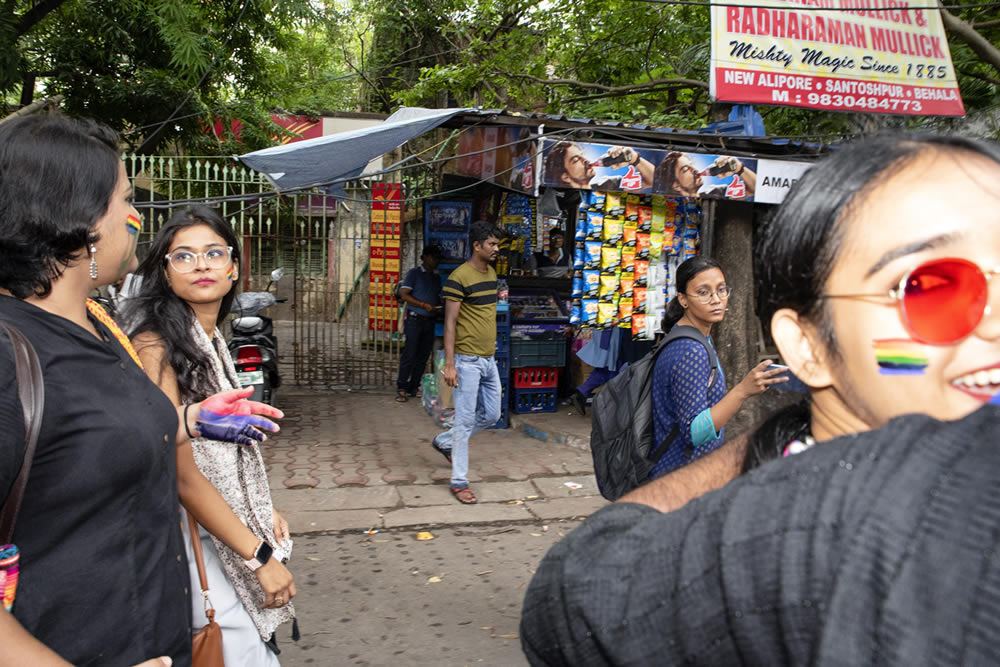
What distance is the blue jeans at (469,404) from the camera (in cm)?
548

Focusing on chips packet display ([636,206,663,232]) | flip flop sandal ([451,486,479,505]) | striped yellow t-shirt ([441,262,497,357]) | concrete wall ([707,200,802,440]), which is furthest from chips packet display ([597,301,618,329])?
flip flop sandal ([451,486,479,505])

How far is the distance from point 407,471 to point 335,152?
264 cm

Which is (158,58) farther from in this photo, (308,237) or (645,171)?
(645,171)

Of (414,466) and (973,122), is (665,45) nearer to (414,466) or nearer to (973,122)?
(973,122)

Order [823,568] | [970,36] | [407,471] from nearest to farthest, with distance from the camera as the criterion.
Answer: [823,568] < [407,471] < [970,36]

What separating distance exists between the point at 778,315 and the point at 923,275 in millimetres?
191

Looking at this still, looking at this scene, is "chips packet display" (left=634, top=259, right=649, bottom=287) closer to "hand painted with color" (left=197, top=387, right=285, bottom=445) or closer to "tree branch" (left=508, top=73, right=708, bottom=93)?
"tree branch" (left=508, top=73, right=708, bottom=93)

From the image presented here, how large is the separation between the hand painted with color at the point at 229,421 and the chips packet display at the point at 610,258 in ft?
13.6

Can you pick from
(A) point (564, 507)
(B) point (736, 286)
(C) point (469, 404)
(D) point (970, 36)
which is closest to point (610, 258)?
(C) point (469, 404)

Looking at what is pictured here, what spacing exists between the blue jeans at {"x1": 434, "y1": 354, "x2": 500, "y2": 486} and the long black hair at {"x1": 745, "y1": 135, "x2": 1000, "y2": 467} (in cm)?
461

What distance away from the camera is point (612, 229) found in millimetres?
5633

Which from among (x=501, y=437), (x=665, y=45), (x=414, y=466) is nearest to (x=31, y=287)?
(x=414, y=466)

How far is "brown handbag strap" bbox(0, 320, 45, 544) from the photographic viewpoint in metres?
1.19

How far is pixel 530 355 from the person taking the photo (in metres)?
7.65
